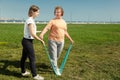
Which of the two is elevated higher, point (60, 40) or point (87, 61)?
point (60, 40)

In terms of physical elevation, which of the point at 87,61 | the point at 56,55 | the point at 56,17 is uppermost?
the point at 56,17

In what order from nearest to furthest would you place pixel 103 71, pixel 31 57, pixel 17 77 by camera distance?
pixel 31 57 → pixel 17 77 → pixel 103 71

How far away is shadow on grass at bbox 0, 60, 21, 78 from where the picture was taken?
8.64m

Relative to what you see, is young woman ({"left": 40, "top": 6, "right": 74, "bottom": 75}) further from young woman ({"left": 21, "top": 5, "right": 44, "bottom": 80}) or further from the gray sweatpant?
young woman ({"left": 21, "top": 5, "right": 44, "bottom": 80})

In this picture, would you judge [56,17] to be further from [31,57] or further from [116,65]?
[116,65]

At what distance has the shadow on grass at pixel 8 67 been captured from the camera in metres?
8.64

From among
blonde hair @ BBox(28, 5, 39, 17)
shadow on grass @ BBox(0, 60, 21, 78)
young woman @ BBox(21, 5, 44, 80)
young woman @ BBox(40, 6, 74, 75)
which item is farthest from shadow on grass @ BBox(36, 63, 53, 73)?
blonde hair @ BBox(28, 5, 39, 17)

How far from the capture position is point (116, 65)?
33.6 feet

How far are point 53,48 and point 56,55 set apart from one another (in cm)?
25

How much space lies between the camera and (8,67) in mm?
9438

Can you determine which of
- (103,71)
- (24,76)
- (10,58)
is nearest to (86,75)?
(103,71)

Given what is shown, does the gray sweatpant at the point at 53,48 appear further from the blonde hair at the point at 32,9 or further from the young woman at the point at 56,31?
the blonde hair at the point at 32,9

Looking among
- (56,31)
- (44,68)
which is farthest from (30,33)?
(44,68)

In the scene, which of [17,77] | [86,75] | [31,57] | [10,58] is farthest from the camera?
[10,58]
